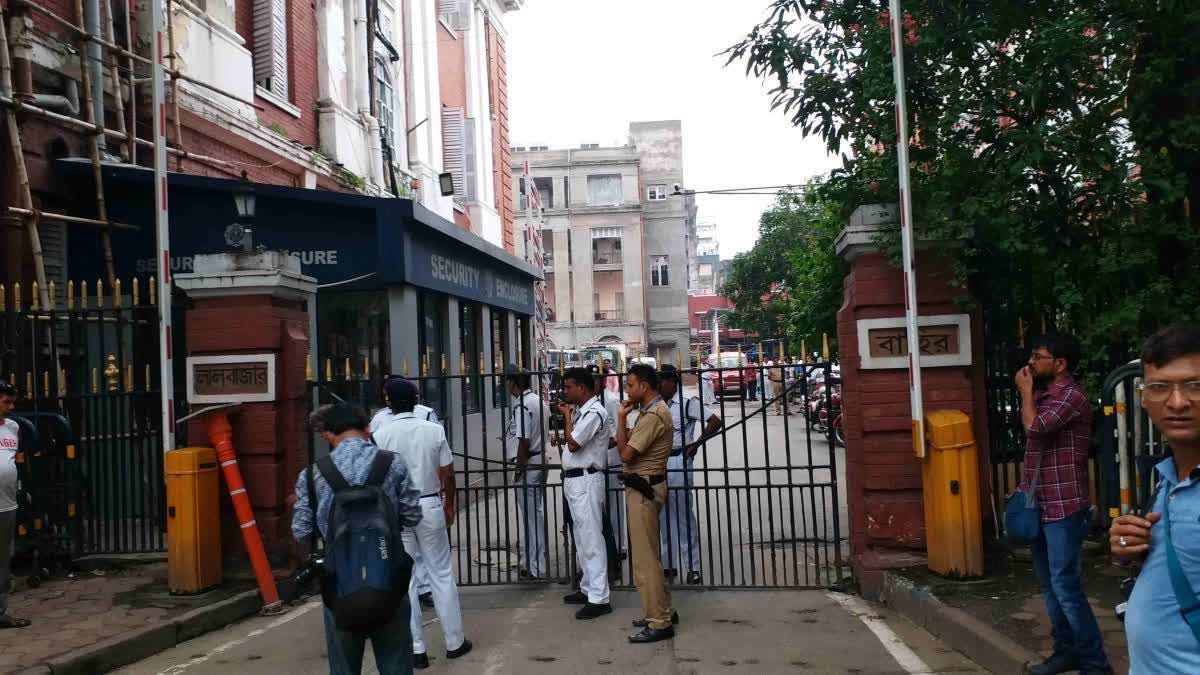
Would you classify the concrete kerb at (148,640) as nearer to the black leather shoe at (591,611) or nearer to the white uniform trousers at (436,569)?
the white uniform trousers at (436,569)

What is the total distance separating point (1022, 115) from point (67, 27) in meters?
9.66

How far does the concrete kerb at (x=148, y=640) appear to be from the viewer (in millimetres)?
6328

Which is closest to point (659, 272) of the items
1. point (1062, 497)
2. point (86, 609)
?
point (86, 609)

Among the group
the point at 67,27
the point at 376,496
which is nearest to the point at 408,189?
the point at 67,27

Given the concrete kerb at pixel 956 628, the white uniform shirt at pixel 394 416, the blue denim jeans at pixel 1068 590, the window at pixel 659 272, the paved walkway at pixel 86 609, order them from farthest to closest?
the window at pixel 659 272
the white uniform shirt at pixel 394 416
the paved walkway at pixel 86 609
the concrete kerb at pixel 956 628
the blue denim jeans at pixel 1068 590

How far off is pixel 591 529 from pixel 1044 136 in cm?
412

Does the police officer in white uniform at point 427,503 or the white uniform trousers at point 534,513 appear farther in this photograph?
the white uniform trousers at point 534,513

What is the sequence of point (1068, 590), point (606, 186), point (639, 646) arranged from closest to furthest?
point (1068, 590) → point (639, 646) → point (606, 186)

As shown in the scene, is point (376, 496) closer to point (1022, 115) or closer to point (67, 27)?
point (1022, 115)

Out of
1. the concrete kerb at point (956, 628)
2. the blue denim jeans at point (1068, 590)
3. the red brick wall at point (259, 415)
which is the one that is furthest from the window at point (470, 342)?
the blue denim jeans at point (1068, 590)

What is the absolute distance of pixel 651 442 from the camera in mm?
7211

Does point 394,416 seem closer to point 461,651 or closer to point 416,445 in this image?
point 416,445

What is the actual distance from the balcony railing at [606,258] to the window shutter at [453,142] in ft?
128

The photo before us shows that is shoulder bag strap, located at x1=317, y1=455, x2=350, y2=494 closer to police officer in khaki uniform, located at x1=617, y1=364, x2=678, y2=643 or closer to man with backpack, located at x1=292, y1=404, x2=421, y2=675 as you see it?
man with backpack, located at x1=292, y1=404, x2=421, y2=675
